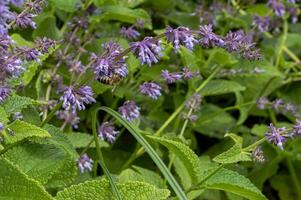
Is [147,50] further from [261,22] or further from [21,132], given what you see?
[261,22]

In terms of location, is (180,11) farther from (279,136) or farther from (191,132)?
(279,136)

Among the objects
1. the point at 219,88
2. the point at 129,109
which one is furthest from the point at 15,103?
the point at 219,88

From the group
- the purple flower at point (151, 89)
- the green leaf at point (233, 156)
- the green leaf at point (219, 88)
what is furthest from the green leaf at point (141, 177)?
the green leaf at point (219, 88)

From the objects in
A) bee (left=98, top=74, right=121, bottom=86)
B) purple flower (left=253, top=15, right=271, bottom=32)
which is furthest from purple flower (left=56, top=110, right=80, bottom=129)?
purple flower (left=253, top=15, right=271, bottom=32)

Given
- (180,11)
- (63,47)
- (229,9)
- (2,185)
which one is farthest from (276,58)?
(2,185)

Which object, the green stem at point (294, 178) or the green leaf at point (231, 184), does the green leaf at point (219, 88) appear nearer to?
the green stem at point (294, 178)
